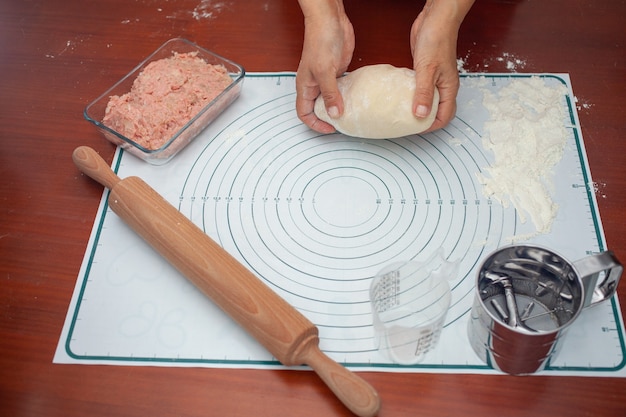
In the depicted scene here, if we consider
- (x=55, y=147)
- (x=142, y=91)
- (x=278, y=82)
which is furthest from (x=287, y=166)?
(x=55, y=147)

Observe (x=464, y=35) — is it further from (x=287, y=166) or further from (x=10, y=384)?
(x=10, y=384)

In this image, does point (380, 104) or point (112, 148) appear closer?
point (380, 104)

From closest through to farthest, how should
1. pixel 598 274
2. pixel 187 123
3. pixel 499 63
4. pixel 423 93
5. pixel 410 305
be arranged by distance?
pixel 598 274, pixel 410 305, pixel 423 93, pixel 187 123, pixel 499 63

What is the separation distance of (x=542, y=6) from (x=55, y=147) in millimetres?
1225

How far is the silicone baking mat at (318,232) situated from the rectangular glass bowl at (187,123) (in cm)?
3

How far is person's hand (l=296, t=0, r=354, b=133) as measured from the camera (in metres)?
1.14

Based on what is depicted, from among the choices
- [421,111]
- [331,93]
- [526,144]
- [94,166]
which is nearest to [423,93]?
[421,111]

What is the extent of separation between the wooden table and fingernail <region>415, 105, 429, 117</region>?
318mm

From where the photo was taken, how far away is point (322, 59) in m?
1.15

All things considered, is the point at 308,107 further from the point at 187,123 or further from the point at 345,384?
the point at 345,384

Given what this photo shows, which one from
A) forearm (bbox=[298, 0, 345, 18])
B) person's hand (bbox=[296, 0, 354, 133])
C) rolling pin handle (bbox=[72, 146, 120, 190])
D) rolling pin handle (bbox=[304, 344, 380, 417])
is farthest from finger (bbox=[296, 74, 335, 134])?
rolling pin handle (bbox=[304, 344, 380, 417])

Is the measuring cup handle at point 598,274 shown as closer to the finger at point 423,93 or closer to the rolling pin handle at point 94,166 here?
the finger at point 423,93

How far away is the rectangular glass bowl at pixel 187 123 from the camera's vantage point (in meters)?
1.21

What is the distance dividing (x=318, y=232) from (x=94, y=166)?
0.45m
